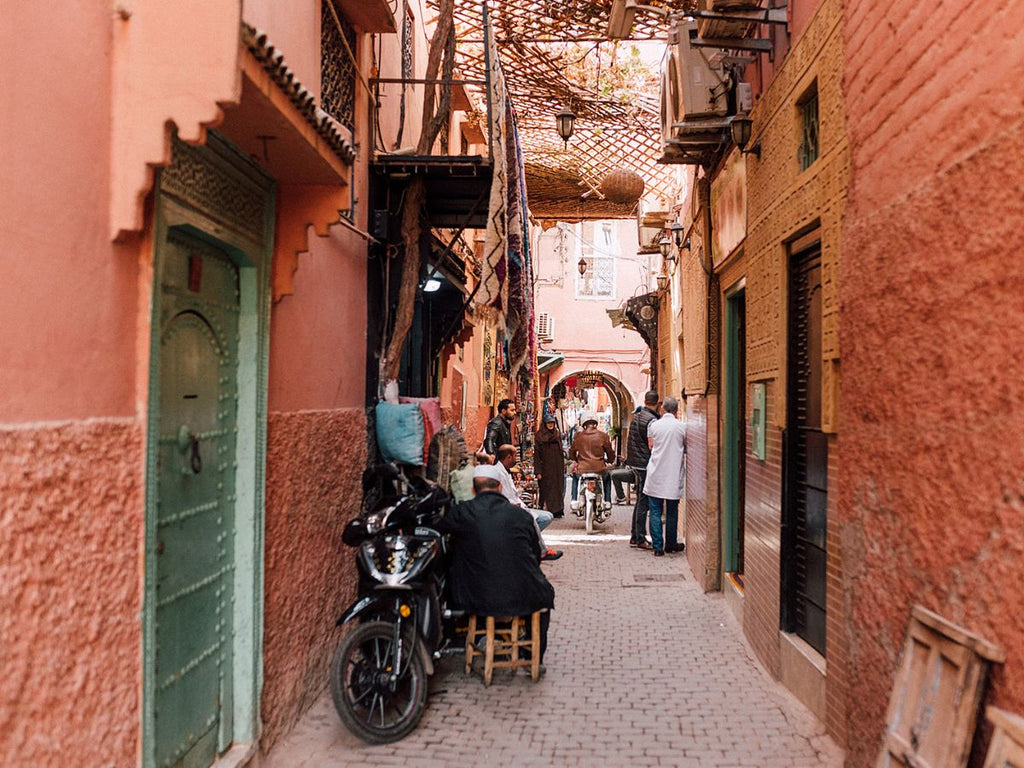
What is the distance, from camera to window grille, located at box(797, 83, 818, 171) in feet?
17.7

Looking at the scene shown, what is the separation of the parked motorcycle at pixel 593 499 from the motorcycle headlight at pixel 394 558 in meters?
7.83

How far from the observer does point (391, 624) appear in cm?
502

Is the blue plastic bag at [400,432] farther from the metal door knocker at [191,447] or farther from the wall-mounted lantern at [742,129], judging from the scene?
the wall-mounted lantern at [742,129]

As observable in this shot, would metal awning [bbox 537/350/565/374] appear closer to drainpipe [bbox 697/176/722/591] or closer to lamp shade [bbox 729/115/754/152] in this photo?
drainpipe [bbox 697/176/722/591]

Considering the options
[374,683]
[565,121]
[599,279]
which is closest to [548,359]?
[599,279]

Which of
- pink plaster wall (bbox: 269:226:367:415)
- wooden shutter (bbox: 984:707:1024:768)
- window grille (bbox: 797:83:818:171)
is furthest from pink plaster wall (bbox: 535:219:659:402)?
wooden shutter (bbox: 984:707:1024:768)

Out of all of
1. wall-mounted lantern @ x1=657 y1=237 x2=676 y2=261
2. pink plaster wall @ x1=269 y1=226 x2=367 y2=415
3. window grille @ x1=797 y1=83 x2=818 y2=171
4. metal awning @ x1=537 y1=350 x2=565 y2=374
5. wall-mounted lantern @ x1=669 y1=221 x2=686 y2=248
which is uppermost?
wall-mounted lantern @ x1=657 y1=237 x2=676 y2=261

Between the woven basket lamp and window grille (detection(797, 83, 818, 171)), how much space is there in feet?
28.9

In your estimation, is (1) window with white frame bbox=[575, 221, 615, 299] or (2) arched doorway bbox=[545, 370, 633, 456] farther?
(2) arched doorway bbox=[545, 370, 633, 456]

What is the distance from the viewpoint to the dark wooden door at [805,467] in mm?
5262

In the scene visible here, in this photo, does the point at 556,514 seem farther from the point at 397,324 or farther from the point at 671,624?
the point at 397,324

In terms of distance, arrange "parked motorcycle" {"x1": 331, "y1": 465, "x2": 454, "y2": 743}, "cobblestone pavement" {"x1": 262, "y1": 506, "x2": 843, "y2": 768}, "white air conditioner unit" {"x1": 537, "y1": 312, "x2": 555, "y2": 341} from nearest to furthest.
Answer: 1. "cobblestone pavement" {"x1": 262, "y1": 506, "x2": 843, "y2": 768}
2. "parked motorcycle" {"x1": 331, "y1": 465, "x2": 454, "y2": 743}
3. "white air conditioner unit" {"x1": 537, "y1": 312, "x2": 555, "y2": 341}

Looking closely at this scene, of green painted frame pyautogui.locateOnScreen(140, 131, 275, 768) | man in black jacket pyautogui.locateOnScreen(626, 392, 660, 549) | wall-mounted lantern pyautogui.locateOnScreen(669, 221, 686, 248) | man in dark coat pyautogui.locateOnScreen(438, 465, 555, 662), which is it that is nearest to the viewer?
green painted frame pyautogui.locateOnScreen(140, 131, 275, 768)

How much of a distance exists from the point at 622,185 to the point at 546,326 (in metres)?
15.9
